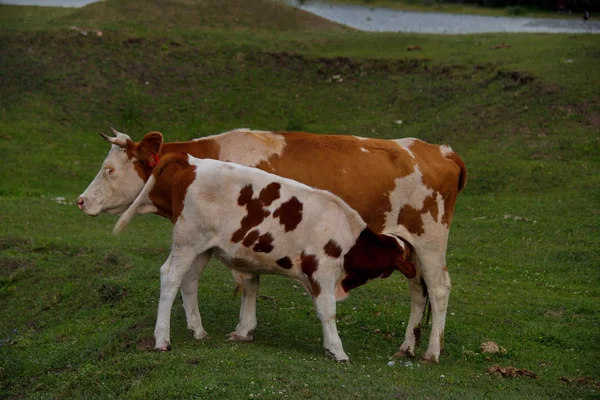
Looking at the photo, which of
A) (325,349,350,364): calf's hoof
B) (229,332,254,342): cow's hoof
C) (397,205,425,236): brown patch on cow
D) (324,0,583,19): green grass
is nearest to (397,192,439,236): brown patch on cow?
(397,205,425,236): brown patch on cow

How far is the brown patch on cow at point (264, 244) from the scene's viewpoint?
1061 cm

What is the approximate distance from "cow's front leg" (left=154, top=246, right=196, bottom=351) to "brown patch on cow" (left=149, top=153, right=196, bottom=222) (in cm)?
51

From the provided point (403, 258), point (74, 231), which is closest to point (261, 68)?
point (74, 231)

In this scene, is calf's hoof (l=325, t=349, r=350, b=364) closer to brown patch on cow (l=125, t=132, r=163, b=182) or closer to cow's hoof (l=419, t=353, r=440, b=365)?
cow's hoof (l=419, t=353, r=440, b=365)

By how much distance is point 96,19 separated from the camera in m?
36.9

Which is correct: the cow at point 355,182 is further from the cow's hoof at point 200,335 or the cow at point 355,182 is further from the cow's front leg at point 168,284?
the cow's front leg at point 168,284

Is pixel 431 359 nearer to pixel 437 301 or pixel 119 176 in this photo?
pixel 437 301

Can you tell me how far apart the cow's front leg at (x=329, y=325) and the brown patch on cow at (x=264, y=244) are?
33.2 inches

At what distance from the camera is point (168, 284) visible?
10.4m

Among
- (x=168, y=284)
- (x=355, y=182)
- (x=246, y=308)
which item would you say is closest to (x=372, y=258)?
(x=355, y=182)

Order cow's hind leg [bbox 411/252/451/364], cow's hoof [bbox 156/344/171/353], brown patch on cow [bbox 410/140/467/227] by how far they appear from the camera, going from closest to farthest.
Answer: cow's hoof [bbox 156/344/171/353] < cow's hind leg [bbox 411/252/451/364] < brown patch on cow [bbox 410/140/467/227]

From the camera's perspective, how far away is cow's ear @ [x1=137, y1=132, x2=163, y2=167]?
1167cm

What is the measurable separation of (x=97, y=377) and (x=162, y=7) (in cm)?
3087

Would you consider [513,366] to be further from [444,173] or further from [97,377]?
[97,377]
